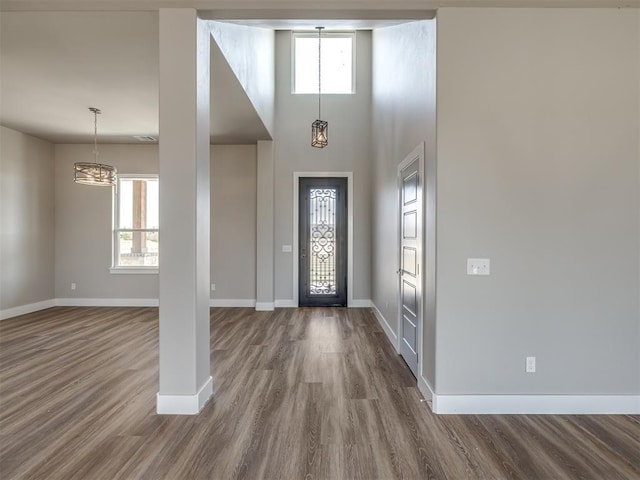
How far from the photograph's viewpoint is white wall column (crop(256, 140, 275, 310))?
5898 mm

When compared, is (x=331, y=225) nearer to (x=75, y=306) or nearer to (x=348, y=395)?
(x=348, y=395)

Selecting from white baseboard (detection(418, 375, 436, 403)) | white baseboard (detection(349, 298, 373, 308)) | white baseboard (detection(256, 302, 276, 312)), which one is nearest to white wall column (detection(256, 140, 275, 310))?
white baseboard (detection(256, 302, 276, 312))

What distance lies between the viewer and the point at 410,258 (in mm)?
3400

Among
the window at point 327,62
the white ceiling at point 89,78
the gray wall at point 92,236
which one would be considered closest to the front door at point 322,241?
the white ceiling at point 89,78

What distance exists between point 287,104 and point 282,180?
1469 millimetres

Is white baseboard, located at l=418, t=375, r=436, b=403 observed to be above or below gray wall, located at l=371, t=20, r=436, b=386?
below

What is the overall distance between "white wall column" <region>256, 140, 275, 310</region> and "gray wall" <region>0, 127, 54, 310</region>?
3.87 meters

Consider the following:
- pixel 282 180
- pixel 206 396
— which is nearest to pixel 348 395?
pixel 206 396

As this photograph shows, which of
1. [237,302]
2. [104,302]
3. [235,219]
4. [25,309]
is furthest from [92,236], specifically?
[237,302]

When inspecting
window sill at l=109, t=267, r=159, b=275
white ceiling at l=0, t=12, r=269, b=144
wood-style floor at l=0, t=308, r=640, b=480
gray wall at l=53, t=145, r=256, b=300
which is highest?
white ceiling at l=0, t=12, r=269, b=144

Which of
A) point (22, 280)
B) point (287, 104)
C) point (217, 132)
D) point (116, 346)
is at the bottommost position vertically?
point (116, 346)

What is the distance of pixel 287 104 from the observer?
6.31m

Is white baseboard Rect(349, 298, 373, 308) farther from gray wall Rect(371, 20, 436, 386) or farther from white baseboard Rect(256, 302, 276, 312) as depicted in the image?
white baseboard Rect(256, 302, 276, 312)

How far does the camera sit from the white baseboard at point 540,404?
2.48 metres
